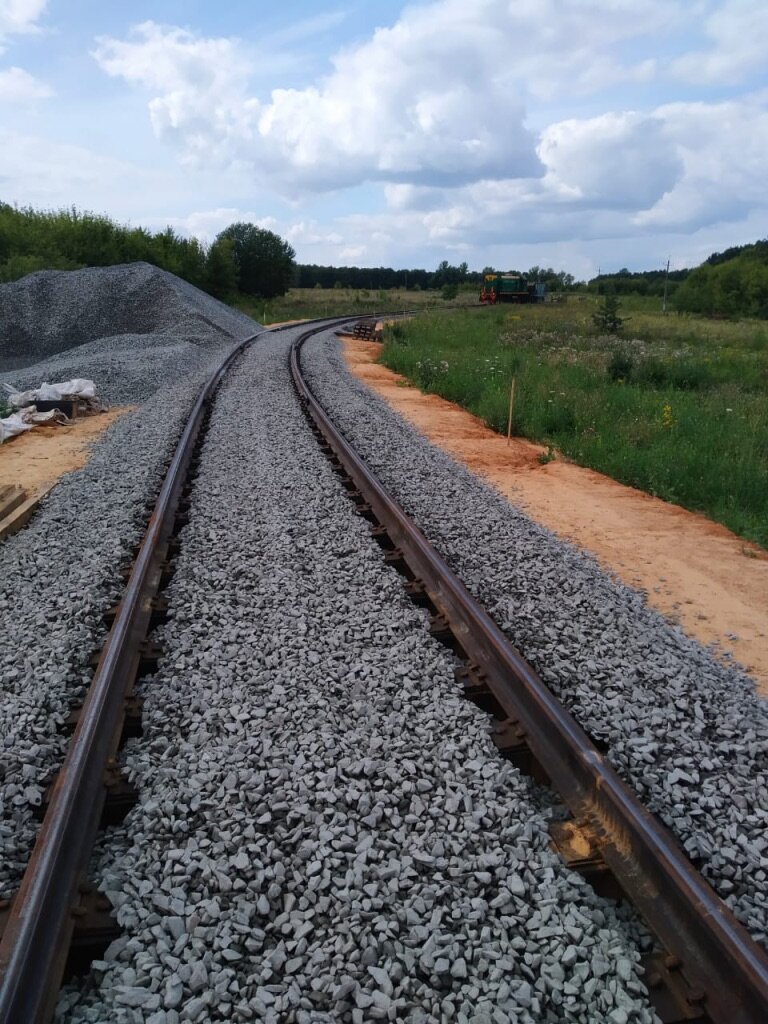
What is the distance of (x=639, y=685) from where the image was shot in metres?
3.86

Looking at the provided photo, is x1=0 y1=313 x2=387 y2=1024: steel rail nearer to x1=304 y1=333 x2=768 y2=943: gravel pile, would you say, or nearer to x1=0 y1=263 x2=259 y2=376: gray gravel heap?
x1=304 y1=333 x2=768 y2=943: gravel pile

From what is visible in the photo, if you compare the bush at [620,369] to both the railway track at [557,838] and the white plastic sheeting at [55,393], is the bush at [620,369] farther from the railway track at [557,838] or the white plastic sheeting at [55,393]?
the railway track at [557,838]

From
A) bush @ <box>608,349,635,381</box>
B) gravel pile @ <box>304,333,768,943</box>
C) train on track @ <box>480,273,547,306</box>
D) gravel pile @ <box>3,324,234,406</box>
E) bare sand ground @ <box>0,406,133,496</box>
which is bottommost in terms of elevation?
bare sand ground @ <box>0,406,133,496</box>

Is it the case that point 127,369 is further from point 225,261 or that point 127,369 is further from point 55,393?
point 225,261

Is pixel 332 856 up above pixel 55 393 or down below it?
below

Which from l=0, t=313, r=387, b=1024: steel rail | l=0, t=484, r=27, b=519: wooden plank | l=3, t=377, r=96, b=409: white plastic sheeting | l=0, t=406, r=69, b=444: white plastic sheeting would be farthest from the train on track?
l=0, t=313, r=387, b=1024: steel rail

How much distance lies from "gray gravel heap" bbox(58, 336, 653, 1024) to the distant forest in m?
34.2

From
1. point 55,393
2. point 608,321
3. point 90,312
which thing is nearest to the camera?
point 55,393

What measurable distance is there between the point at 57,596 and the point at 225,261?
49417 millimetres

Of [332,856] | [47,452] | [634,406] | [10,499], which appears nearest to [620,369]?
[634,406]

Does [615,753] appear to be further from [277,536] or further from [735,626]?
[277,536]

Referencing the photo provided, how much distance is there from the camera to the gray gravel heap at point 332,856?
2197 mm

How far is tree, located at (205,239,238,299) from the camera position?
49875mm

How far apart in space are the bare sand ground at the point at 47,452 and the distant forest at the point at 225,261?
2452 cm
